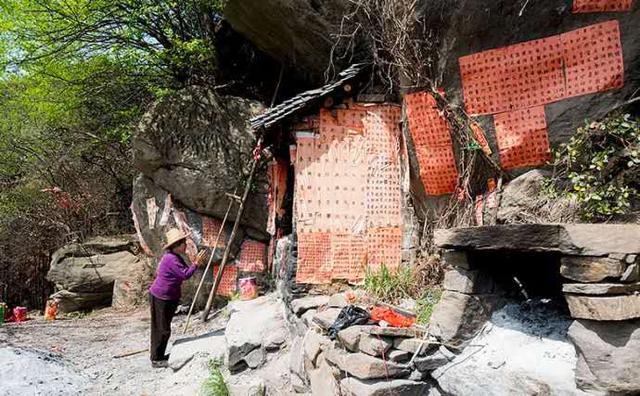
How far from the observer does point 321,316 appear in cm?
550

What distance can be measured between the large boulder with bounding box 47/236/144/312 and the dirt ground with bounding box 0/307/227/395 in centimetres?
211

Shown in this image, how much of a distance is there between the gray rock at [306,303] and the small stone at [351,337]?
176 cm

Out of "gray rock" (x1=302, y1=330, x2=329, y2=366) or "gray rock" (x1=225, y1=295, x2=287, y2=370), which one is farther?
"gray rock" (x1=225, y1=295, x2=287, y2=370)

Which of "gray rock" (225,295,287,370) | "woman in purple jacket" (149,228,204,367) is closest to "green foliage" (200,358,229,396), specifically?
"gray rock" (225,295,287,370)

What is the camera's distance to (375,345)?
4188 mm

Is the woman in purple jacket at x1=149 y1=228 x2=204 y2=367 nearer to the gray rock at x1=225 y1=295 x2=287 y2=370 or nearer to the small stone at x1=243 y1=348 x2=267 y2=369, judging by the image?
the gray rock at x1=225 y1=295 x2=287 y2=370

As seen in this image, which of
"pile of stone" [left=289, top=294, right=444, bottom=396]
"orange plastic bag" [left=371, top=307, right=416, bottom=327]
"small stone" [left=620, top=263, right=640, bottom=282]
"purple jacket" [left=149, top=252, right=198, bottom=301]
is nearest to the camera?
"small stone" [left=620, top=263, right=640, bottom=282]

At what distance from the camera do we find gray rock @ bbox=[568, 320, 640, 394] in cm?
285

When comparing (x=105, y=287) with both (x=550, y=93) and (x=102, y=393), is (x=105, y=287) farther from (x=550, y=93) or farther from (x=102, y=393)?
(x=550, y=93)

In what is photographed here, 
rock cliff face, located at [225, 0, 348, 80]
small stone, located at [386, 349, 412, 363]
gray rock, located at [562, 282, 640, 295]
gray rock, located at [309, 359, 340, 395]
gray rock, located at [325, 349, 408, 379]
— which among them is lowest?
gray rock, located at [309, 359, 340, 395]

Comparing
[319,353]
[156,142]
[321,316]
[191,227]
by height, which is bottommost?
[319,353]

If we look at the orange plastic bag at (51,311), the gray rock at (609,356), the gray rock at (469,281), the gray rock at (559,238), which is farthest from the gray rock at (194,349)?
the orange plastic bag at (51,311)

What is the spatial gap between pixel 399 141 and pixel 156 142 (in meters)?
6.42

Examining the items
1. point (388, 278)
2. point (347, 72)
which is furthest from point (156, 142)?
point (388, 278)
